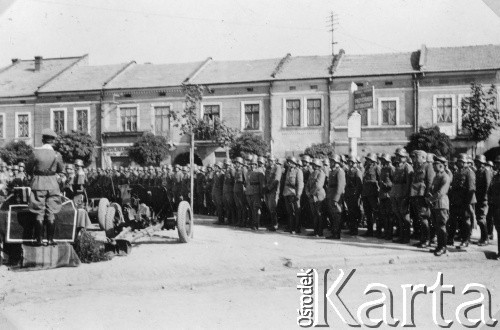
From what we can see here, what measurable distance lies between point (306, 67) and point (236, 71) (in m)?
4.10

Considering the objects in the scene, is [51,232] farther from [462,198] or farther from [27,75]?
[27,75]

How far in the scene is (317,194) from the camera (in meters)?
12.3

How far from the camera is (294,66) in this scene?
1245 inches

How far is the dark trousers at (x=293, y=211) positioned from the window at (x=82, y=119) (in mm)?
23663

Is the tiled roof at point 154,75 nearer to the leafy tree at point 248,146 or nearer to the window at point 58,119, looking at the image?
the window at point 58,119

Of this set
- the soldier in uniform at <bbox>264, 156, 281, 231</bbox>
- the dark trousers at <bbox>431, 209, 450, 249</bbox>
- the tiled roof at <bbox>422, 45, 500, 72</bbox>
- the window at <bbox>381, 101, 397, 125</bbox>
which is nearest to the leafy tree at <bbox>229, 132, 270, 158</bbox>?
the window at <bbox>381, 101, 397, 125</bbox>

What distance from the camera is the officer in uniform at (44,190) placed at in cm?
824

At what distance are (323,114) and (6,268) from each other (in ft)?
76.9

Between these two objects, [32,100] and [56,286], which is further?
A: [32,100]

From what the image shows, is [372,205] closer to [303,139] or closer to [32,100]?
[303,139]

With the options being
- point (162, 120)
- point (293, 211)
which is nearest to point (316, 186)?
point (293, 211)

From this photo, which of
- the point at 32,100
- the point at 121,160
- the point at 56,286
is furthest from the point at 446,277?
the point at 32,100

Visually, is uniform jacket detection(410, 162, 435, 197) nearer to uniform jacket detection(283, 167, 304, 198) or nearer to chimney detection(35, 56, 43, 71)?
uniform jacket detection(283, 167, 304, 198)

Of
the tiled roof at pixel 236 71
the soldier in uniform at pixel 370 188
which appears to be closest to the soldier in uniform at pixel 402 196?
the soldier in uniform at pixel 370 188
